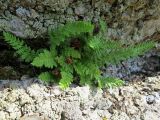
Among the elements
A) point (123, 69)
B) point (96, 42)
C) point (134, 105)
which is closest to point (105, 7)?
point (96, 42)

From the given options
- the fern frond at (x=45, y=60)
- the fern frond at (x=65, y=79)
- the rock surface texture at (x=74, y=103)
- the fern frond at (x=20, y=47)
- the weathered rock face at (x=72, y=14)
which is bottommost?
the rock surface texture at (x=74, y=103)

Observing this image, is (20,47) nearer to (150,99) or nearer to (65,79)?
(65,79)

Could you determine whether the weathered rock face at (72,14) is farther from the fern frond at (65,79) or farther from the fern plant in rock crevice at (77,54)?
the fern frond at (65,79)

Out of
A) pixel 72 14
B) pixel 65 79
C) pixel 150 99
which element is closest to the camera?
pixel 65 79

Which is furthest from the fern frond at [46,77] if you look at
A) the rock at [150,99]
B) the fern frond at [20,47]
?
the rock at [150,99]

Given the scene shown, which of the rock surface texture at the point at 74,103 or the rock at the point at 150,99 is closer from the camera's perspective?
the rock surface texture at the point at 74,103

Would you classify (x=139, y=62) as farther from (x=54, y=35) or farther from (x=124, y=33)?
(x=54, y=35)

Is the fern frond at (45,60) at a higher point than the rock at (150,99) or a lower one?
higher

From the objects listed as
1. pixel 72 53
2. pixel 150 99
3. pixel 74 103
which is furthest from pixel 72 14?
pixel 150 99
